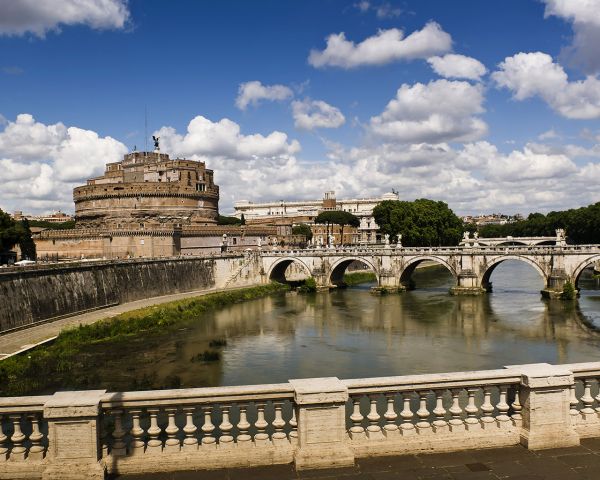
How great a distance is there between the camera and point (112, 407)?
6023 millimetres

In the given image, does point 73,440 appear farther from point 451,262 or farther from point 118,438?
Answer: point 451,262

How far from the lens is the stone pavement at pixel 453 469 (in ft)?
19.0

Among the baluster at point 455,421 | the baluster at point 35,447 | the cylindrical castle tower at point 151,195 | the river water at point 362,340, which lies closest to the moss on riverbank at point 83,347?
the river water at point 362,340

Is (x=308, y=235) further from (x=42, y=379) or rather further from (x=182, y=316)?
(x=42, y=379)

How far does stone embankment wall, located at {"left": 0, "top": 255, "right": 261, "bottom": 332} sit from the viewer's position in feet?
95.6

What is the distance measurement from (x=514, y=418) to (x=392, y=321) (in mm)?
29208

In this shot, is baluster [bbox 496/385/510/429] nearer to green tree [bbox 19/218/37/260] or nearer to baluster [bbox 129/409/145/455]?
baluster [bbox 129/409/145/455]

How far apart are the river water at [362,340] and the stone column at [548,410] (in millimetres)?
14783

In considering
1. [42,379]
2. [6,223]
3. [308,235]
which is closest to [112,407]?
[42,379]

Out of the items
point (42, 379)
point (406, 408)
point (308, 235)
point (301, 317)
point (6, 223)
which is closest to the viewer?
point (406, 408)

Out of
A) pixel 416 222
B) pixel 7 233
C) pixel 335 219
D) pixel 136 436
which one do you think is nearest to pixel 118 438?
pixel 136 436

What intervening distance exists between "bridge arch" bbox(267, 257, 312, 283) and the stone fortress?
703 centimetres

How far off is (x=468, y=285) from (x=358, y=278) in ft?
59.2

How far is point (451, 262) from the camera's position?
48.6m
